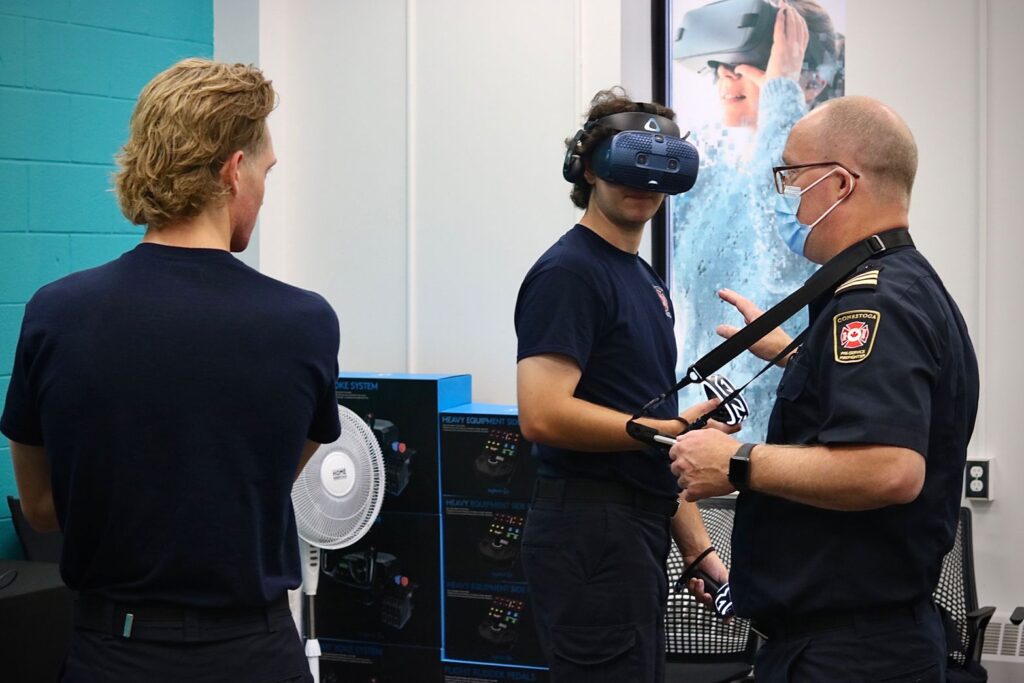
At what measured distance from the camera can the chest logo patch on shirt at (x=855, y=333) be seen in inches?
62.7

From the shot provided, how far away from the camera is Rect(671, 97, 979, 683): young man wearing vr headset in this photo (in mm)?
1569

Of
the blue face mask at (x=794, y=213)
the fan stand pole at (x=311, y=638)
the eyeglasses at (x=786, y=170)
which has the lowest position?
the fan stand pole at (x=311, y=638)

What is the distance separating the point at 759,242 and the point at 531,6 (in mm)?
1139

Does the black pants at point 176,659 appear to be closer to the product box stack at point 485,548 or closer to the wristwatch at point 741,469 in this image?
the wristwatch at point 741,469

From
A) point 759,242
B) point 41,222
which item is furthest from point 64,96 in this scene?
point 759,242

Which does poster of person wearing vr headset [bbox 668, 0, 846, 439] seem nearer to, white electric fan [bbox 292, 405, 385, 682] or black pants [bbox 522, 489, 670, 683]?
white electric fan [bbox 292, 405, 385, 682]

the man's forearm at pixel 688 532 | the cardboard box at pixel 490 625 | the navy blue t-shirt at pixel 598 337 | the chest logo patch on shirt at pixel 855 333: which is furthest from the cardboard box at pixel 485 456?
the chest logo patch on shirt at pixel 855 333

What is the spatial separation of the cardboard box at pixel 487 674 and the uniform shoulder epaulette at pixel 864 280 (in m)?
2.09

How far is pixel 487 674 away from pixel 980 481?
5.35 ft

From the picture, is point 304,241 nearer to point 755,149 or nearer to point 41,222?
point 41,222

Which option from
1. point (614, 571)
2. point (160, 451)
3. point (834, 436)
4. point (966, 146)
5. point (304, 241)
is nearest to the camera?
point (160, 451)

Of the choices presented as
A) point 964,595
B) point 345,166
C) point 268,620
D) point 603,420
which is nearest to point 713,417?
point 603,420

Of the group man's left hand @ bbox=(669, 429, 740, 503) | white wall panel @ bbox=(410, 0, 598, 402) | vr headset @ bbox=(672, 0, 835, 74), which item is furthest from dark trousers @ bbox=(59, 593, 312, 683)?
vr headset @ bbox=(672, 0, 835, 74)

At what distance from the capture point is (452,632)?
351 centimetres
